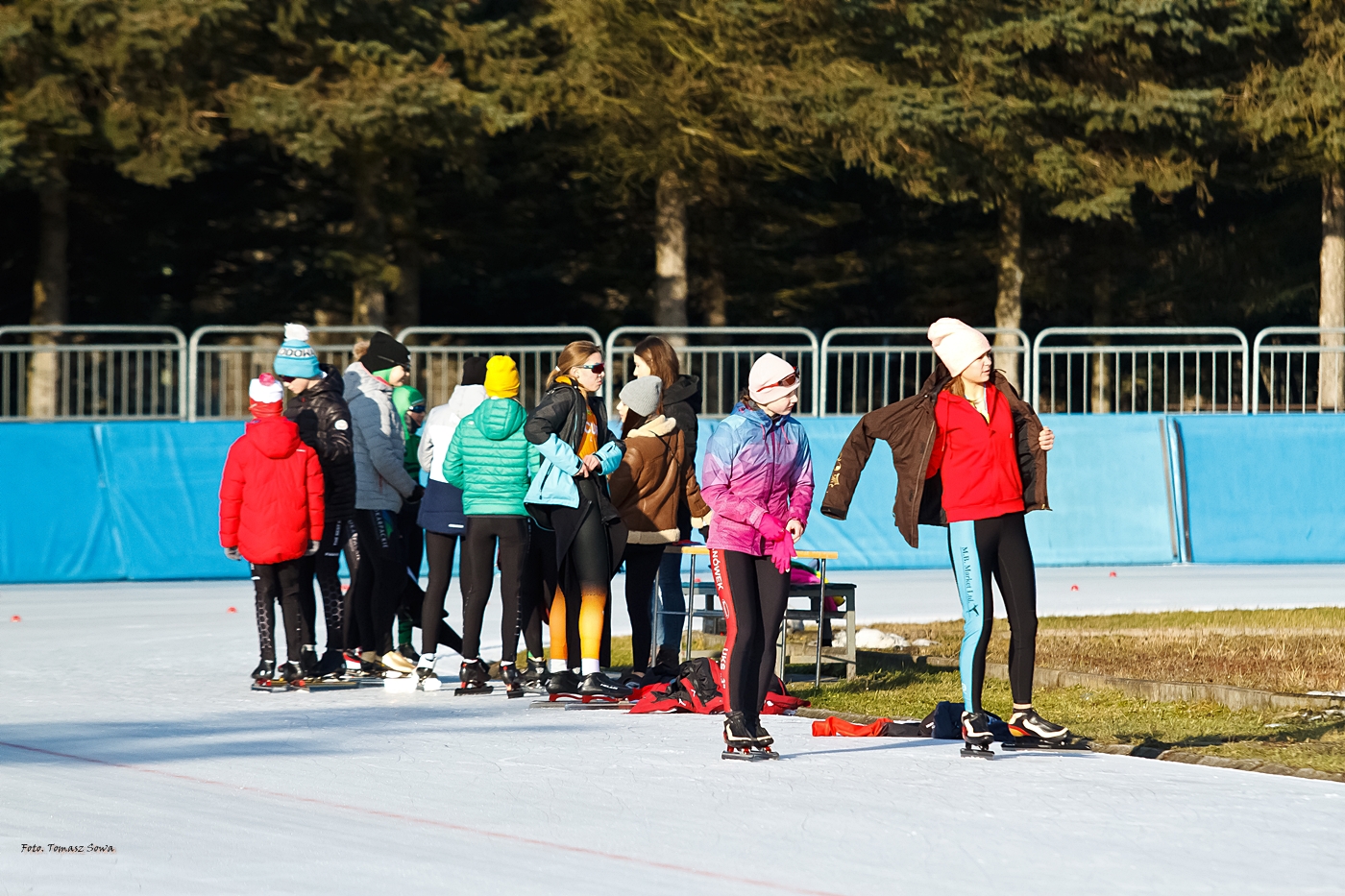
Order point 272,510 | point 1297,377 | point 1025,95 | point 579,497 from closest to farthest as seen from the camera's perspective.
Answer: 1. point 579,497
2. point 272,510
3. point 1297,377
4. point 1025,95

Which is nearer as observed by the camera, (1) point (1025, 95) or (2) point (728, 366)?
(2) point (728, 366)

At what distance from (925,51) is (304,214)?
1388 centimetres

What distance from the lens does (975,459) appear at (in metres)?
7.91

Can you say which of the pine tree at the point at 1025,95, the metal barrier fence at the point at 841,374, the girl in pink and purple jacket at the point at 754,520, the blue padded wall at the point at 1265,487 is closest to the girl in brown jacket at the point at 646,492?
the girl in pink and purple jacket at the point at 754,520

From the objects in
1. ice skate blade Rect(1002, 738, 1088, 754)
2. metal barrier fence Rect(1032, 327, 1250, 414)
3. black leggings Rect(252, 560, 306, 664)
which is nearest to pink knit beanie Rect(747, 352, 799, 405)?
ice skate blade Rect(1002, 738, 1088, 754)

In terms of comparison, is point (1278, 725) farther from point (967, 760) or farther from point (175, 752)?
point (175, 752)

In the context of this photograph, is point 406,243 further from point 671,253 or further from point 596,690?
point 596,690

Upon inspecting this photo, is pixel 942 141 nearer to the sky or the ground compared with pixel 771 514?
nearer to the sky

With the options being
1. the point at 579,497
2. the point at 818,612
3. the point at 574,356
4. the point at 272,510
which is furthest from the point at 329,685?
the point at 818,612

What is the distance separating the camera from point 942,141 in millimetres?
30125

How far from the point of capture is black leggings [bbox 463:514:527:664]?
989 cm

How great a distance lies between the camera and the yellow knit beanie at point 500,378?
32.2 feet

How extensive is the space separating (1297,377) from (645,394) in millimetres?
11728

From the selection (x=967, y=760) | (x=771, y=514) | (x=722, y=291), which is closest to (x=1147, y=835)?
(x=967, y=760)
